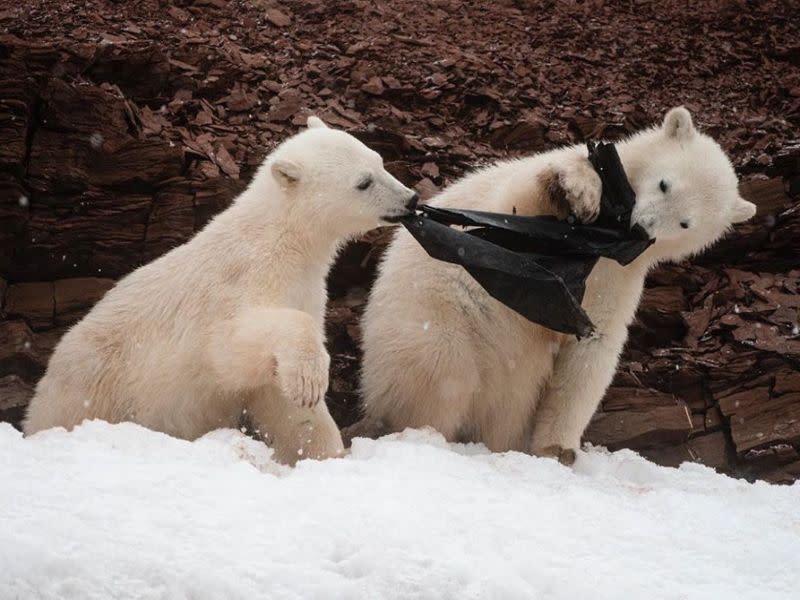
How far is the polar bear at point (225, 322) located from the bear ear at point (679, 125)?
1.82 m

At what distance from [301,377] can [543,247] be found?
6.53ft

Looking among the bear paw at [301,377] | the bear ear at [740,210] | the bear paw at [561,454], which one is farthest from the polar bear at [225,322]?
the bear ear at [740,210]

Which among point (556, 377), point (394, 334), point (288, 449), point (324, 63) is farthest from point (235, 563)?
point (324, 63)

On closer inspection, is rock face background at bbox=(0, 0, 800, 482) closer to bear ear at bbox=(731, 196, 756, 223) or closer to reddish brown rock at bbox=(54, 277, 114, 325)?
reddish brown rock at bbox=(54, 277, 114, 325)

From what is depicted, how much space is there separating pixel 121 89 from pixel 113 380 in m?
3.54

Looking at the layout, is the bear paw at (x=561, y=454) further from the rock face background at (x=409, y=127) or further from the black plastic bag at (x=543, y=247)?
the rock face background at (x=409, y=127)

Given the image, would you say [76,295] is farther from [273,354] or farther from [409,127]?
[409,127]

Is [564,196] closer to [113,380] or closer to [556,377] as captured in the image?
[556,377]

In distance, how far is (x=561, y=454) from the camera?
6.12 meters

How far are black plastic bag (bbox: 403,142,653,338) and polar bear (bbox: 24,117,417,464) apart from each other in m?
0.43

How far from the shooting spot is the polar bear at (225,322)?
5078 millimetres

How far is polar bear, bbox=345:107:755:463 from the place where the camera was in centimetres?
589

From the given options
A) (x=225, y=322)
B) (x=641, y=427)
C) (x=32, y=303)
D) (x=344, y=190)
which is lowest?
(x=32, y=303)

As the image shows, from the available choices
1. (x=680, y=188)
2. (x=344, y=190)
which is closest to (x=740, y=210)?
(x=680, y=188)
